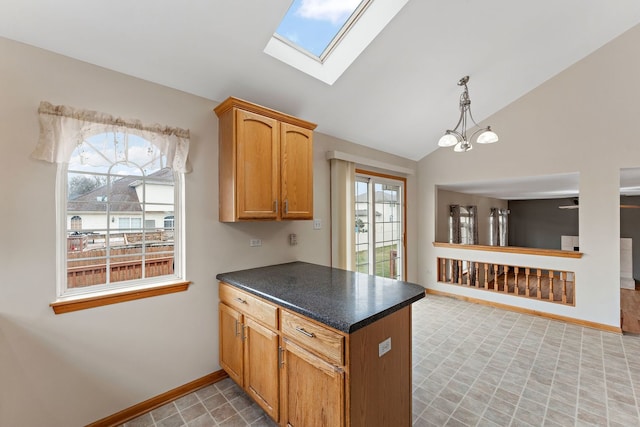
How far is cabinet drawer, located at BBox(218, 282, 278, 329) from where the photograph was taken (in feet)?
5.62

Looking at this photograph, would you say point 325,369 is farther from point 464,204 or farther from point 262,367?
point 464,204

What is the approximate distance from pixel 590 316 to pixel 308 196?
3933mm

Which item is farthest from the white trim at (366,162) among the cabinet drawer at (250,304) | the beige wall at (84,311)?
the cabinet drawer at (250,304)

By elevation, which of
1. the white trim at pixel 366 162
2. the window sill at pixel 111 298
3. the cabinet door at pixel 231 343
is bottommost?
the cabinet door at pixel 231 343

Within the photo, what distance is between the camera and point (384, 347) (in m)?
1.45

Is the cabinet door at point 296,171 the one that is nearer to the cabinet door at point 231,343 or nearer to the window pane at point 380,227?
the cabinet door at point 231,343

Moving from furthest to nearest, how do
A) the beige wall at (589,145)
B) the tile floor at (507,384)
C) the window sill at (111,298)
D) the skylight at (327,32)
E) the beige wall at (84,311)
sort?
1. the beige wall at (589,145)
2. the skylight at (327,32)
3. the tile floor at (507,384)
4. the window sill at (111,298)
5. the beige wall at (84,311)

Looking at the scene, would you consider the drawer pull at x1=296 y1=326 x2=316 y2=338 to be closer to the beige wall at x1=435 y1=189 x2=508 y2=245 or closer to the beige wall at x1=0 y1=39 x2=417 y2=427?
the beige wall at x1=0 y1=39 x2=417 y2=427

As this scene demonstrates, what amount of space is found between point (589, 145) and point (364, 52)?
129 inches

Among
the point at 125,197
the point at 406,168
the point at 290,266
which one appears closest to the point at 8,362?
the point at 125,197

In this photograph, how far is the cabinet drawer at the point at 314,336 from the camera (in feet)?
4.26

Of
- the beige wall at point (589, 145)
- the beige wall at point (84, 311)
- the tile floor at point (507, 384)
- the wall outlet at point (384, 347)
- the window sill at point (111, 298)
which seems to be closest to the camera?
the wall outlet at point (384, 347)

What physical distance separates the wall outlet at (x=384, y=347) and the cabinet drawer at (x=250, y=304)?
65 cm

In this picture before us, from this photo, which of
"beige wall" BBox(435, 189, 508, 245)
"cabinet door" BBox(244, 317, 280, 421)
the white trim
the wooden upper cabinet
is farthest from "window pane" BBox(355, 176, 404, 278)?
"cabinet door" BBox(244, 317, 280, 421)
